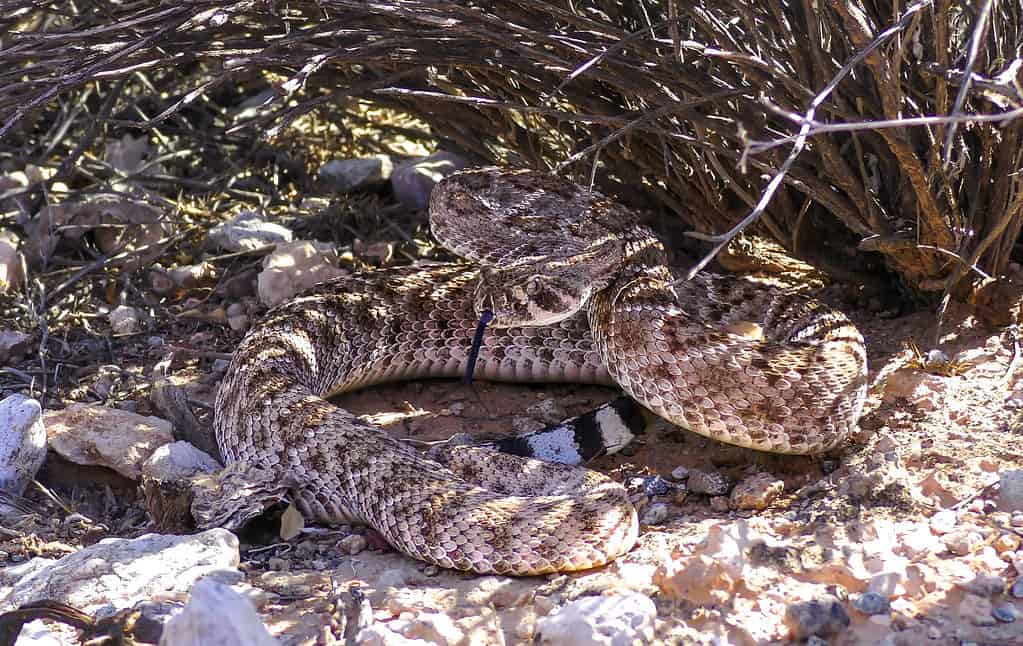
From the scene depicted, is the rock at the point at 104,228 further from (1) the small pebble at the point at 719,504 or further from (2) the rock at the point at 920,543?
(2) the rock at the point at 920,543

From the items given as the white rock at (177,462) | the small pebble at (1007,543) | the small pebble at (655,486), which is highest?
the small pebble at (1007,543)

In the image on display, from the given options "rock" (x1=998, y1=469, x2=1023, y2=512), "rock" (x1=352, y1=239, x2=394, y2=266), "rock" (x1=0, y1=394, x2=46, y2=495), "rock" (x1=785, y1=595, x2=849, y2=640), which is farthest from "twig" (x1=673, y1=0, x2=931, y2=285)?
"rock" (x1=352, y1=239, x2=394, y2=266)

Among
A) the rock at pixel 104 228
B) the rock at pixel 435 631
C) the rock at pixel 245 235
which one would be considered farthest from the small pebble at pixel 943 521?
the rock at pixel 104 228

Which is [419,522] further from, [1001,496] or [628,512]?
[1001,496]

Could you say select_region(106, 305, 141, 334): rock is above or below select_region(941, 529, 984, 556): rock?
above

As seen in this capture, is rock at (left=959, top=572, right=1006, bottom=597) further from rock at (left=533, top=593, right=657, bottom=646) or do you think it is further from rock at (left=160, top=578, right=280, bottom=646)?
rock at (left=160, top=578, right=280, bottom=646)

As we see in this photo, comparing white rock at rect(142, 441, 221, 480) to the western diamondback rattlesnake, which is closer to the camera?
the western diamondback rattlesnake

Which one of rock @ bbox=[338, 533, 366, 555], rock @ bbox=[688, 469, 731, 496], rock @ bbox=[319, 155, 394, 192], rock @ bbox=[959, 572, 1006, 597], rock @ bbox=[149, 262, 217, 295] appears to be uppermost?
rock @ bbox=[319, 155, 394, 192]
